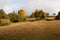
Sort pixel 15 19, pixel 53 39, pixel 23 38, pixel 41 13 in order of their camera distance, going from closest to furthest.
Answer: pixel 53 39 < pixel 23 38 < pixel 15 19 < pixel 41 13

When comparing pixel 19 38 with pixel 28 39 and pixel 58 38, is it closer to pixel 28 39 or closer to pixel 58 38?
pixel 28 39

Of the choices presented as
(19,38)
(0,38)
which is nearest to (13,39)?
(19,38)

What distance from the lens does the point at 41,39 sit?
14.9m

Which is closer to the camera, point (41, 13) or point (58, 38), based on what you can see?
point (58, 38)

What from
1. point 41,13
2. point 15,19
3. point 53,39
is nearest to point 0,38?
point 53,39

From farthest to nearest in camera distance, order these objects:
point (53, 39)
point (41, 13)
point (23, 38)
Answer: point (41, 13), point (23, 38), point (53, 39)

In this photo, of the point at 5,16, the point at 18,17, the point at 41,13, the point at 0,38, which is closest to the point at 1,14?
the point at 5,16

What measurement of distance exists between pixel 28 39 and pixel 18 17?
31.1 m

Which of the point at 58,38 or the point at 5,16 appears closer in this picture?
the point at 58,38

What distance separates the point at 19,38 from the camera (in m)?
15.5

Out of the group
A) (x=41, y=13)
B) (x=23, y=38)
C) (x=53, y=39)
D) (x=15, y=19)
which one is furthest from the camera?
(x=41, y=13)

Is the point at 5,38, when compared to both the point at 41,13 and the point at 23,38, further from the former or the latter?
the point at 41,13

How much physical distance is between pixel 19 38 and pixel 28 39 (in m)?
0.95

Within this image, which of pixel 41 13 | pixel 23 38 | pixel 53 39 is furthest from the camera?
pixel 41 13
